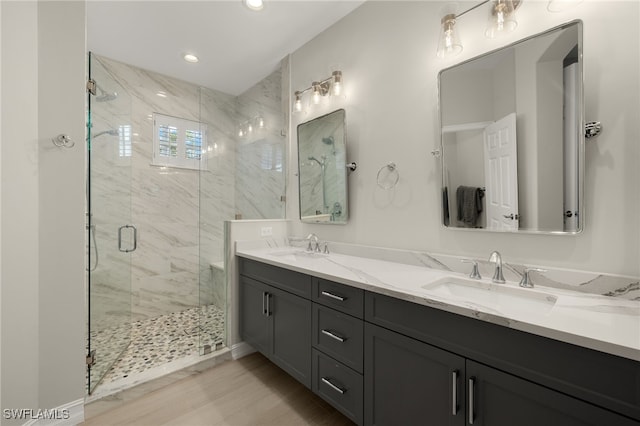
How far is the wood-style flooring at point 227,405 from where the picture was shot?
156 centimetres

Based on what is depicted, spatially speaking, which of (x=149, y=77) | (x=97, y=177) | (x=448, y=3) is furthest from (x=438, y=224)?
(x=149, y=77)

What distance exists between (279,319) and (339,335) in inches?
22.5

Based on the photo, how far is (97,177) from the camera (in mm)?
1882

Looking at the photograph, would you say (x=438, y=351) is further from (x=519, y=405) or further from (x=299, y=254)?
(x=299, y=254)

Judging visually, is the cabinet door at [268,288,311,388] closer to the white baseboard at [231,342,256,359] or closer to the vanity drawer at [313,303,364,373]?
the vanity drawer at [313,303,364,373]

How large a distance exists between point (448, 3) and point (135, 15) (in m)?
2.28

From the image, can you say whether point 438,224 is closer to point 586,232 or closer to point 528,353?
point 586,232

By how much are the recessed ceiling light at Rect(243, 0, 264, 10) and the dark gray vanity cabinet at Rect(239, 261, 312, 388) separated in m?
1.93

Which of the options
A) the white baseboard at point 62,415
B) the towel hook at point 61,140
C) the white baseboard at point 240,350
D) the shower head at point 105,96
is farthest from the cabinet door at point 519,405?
the shower head at point 105,96

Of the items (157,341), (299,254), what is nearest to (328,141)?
(299,254)

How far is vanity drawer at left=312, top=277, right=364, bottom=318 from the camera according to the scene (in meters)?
1.31

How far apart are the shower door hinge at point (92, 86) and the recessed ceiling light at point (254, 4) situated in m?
1.18

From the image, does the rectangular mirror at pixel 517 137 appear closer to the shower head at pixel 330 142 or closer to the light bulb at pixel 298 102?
the shower head at pixel 330 142

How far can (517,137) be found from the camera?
1.27 m
